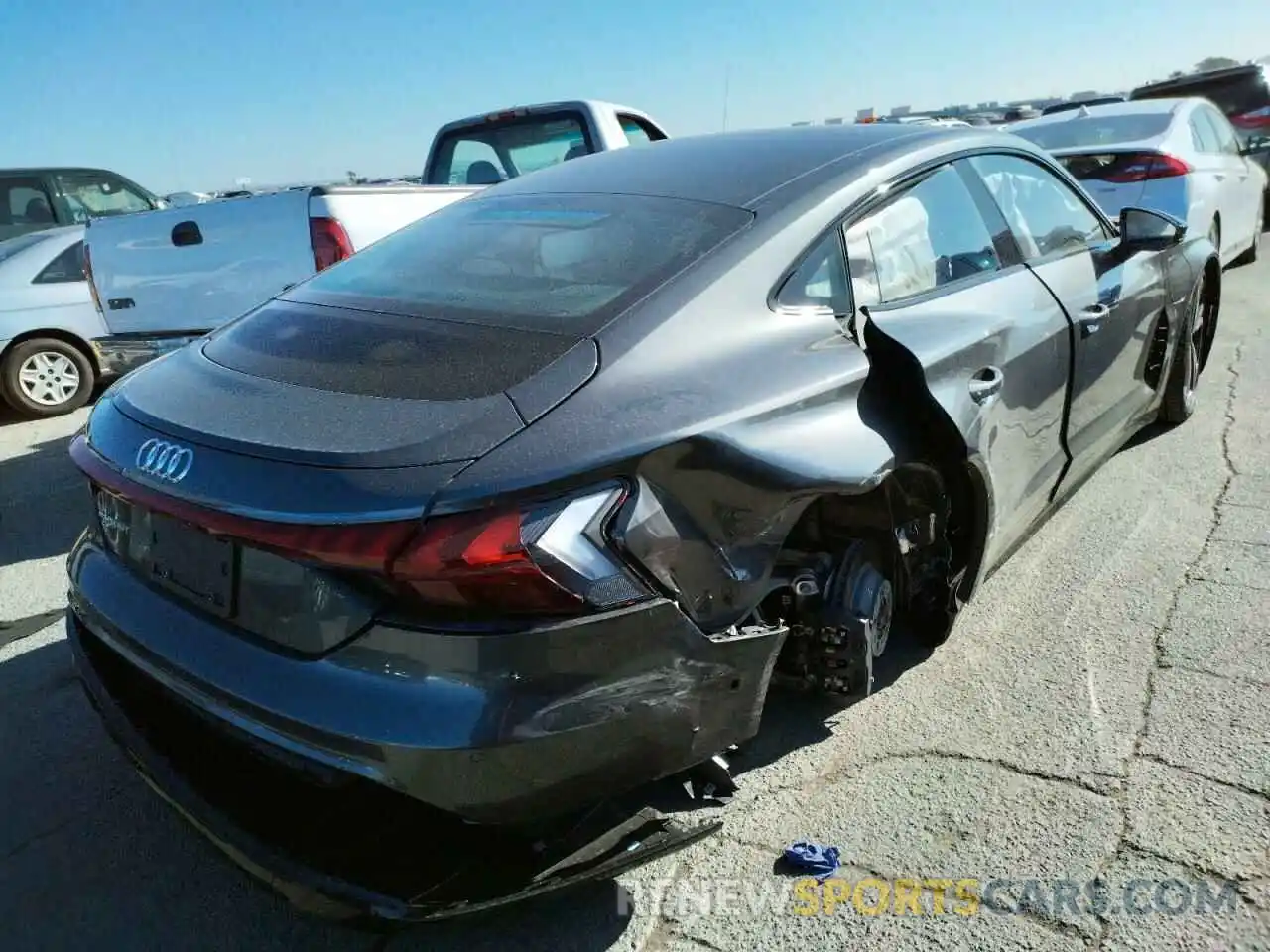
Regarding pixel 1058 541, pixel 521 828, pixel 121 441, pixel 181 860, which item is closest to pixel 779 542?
pixel 521 828

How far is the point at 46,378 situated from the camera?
7.60 meters

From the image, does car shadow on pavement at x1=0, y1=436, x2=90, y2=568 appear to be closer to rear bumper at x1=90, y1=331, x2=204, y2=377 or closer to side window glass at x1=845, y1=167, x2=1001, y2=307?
rear bumper at x1=90, y1=331, x2=204, y2=377

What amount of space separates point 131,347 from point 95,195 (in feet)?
16.2

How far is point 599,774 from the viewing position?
71.0 inches

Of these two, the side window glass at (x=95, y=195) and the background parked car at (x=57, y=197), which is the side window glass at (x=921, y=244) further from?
the side window glass at (x=95, y=195)

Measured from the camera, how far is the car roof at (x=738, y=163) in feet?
8.71

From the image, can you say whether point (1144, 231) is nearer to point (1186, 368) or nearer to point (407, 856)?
point (1186, 368)

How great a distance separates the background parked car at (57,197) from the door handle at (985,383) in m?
10.1

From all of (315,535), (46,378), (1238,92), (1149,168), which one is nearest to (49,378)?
(46,378)

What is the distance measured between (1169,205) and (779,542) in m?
6.50

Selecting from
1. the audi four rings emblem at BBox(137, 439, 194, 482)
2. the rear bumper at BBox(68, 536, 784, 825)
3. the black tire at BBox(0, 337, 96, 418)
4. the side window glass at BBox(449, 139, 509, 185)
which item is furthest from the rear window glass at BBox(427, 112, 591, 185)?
the rear bumper at BBox(68, 536, 784, 825)

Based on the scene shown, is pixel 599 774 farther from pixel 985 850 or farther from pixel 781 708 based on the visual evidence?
pixel 781 708

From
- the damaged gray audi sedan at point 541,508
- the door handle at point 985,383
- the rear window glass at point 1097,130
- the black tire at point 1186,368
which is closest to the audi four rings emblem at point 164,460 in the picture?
the damaged gray audi sedan at point 541,508

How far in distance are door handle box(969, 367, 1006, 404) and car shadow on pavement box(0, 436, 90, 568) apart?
4.02 meters
